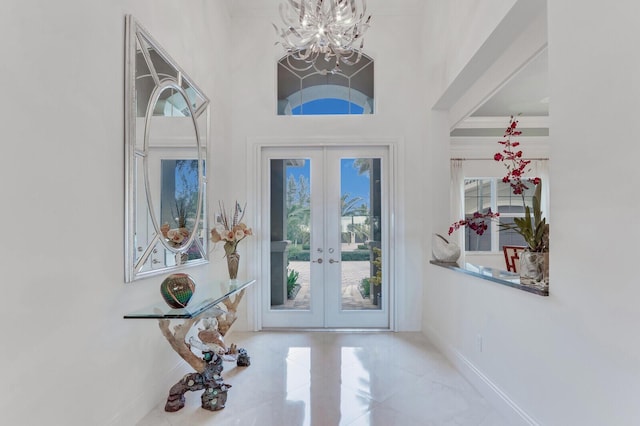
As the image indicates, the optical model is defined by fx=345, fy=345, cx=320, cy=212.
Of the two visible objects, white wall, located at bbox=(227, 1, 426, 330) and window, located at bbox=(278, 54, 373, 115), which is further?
window, located at bbox=(278, 54, 373, 115)

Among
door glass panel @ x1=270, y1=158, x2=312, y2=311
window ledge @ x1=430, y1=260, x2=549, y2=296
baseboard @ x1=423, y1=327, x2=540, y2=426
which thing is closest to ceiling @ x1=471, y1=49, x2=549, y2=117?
window ledge @ x1=430, y1=260, x2=549, y2=296

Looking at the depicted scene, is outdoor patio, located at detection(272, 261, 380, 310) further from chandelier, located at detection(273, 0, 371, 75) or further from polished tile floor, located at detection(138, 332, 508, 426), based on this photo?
chandelier, located at detection(273, 0, 371, 75)

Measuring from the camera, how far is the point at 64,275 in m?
1.59

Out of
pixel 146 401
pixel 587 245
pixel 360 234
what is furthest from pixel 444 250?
pixel 146 401

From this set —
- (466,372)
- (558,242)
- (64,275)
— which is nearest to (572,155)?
(558,242)

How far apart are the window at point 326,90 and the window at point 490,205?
3.06 m

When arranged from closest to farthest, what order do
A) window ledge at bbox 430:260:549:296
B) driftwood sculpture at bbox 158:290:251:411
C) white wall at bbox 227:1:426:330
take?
window ledge at bbox 430:260:549:296 → driftwood sculpture at bbox 158:290:251:411 → white wall at bbox 227:1:426:330

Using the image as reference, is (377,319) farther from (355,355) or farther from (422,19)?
(422,19)

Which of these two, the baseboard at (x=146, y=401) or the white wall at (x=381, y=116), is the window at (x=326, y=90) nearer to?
the white wall at (x=381, y=116)

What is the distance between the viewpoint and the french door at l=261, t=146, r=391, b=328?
4.23m

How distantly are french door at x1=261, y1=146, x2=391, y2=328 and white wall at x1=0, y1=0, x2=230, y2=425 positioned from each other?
2.05 metres

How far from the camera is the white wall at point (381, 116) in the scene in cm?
412

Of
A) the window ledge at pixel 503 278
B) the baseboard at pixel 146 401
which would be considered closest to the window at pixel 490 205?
the window ledge at pixel 503 278

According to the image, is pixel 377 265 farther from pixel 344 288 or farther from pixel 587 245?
pixel 587 245
